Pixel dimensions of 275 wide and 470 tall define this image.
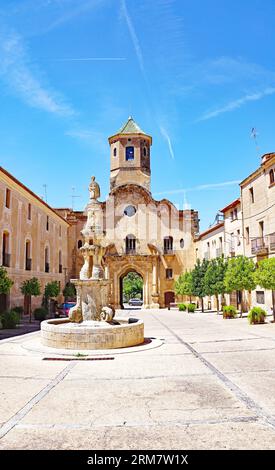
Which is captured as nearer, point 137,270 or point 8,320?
point 8,320

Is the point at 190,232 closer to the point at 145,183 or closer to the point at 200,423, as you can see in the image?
the point at 145,183

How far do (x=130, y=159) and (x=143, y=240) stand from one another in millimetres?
10681

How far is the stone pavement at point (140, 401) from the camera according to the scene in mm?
4355

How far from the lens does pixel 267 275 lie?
755 inches

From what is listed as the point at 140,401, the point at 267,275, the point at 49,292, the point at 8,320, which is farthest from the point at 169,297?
the point at 140,401

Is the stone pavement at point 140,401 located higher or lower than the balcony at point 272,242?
lower

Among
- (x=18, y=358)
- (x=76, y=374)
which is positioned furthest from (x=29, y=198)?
(x=76, y=374)

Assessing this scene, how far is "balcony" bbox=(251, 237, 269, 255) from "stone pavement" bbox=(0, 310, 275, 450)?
1451 cm

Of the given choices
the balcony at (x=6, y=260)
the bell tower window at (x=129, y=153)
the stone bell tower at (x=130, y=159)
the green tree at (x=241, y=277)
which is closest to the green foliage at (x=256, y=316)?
the green tree at (x=241, y=277)

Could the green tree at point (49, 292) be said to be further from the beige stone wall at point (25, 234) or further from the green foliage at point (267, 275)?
the green foliage at point (267, 275)

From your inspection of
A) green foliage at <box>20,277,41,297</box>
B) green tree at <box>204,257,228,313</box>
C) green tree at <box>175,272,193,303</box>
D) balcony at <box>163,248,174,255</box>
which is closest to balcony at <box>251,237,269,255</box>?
green tree at <box>204,257,228,313</box>

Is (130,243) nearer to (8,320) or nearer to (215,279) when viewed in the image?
(215,279)

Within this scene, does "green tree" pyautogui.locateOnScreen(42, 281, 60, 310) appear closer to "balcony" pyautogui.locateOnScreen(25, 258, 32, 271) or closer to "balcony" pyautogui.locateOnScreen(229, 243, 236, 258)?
"balcony" pyautogui.locateOnScreen(25, 258, 32, 271)

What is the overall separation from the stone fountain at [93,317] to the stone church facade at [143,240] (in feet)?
77.4
